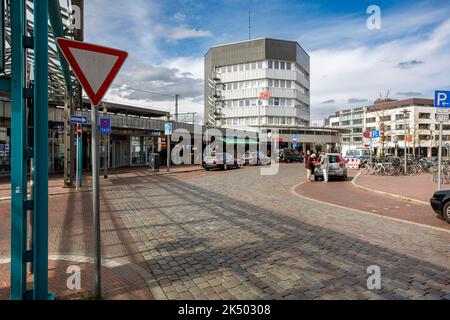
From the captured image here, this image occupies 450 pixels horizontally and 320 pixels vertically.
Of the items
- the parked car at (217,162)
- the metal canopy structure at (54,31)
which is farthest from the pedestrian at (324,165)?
the metal canopy structure at (54,31)

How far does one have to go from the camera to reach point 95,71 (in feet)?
10.7

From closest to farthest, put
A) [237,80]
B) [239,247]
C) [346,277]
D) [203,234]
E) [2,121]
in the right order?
[346,277] < [239,247] < [203,234] < [2,121] < [237,80]

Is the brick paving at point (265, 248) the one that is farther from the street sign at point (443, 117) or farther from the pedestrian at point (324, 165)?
the pedestrian at point (324, 165)

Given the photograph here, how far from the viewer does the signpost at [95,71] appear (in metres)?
3.13

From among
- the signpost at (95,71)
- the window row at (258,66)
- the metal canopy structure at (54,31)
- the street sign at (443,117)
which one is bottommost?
the signpost at (95,71)

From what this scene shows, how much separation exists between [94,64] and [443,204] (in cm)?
807

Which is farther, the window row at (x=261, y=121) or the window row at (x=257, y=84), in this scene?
the window row at (x=257, y=84)

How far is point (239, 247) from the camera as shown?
5.45 meters

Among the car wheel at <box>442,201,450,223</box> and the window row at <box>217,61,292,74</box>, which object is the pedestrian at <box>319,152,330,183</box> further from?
the window row at <box>217,61,292,74</box>

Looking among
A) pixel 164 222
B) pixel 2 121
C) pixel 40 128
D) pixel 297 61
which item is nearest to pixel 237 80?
pixel 297 61

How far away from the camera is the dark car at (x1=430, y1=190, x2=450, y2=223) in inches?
289

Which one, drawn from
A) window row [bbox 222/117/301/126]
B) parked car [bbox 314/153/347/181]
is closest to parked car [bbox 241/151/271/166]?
parked car [bbox 314/153/347/181]
